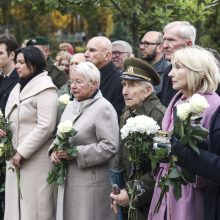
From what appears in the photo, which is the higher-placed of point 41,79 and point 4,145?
point 41,79

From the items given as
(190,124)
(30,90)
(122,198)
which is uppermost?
(190,124)

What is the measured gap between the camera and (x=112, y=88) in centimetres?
649

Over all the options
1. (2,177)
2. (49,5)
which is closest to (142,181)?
(2,177)

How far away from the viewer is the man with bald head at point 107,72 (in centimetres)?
648

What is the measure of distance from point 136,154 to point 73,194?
4.46 feet

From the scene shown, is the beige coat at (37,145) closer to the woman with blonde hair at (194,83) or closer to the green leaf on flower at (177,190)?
the woman with blonde hair at (194,83)

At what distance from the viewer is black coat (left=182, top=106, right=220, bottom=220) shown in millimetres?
3732

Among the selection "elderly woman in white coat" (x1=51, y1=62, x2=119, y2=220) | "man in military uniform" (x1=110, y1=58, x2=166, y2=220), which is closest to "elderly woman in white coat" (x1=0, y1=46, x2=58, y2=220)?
"elderly woman in white coat" (x1=51, y1=62, x2=119, y2=220)

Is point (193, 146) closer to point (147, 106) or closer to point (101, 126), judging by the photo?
point (147, 106)

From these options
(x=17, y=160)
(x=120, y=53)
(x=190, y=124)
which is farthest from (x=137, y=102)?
(x=120, y=53)

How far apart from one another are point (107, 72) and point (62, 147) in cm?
147

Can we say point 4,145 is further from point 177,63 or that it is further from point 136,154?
point 177,63

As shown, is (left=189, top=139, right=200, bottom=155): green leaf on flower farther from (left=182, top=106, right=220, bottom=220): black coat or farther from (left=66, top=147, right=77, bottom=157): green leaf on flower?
(left=66, top=147, right=77, bottom=157): green leaf on flower

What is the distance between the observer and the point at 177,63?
169 inches
